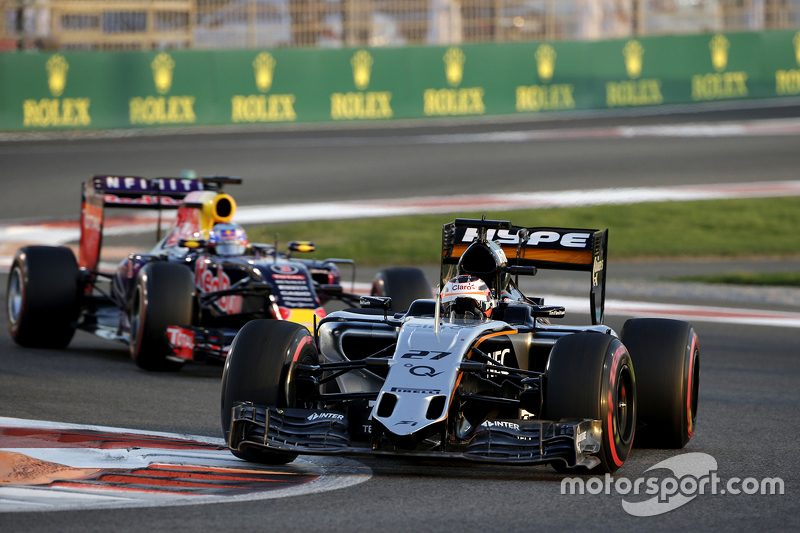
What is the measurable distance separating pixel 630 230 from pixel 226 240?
10.3 metres

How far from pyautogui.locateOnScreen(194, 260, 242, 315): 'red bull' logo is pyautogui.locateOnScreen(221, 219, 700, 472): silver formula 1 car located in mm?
3442

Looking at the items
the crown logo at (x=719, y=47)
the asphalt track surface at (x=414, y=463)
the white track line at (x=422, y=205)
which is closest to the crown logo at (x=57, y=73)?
the asphalt track surface at (x=414, y=463)

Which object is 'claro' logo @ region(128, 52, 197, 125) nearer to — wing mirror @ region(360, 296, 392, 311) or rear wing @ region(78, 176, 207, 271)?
rear wing @ region(78, 176, 207, 271)

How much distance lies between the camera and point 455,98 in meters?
32.6

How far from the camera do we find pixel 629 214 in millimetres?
21344

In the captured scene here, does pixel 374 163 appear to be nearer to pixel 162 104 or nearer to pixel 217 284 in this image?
pixel 162 104

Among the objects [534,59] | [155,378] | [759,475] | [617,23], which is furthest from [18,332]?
[617,23]

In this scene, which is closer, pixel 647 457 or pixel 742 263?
pixel 647 457

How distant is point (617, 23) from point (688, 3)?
2.41 metres

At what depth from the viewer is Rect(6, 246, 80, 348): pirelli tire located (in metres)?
11.8

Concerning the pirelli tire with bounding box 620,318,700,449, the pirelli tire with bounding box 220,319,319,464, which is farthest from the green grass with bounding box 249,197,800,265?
the pirelli tire with bounding box 220,319,319,464

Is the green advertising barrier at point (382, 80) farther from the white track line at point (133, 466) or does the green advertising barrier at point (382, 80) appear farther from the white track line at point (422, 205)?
the white track line at point (133, 466)

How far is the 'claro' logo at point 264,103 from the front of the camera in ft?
101

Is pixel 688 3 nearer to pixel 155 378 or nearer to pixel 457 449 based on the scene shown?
pixel 155 378
